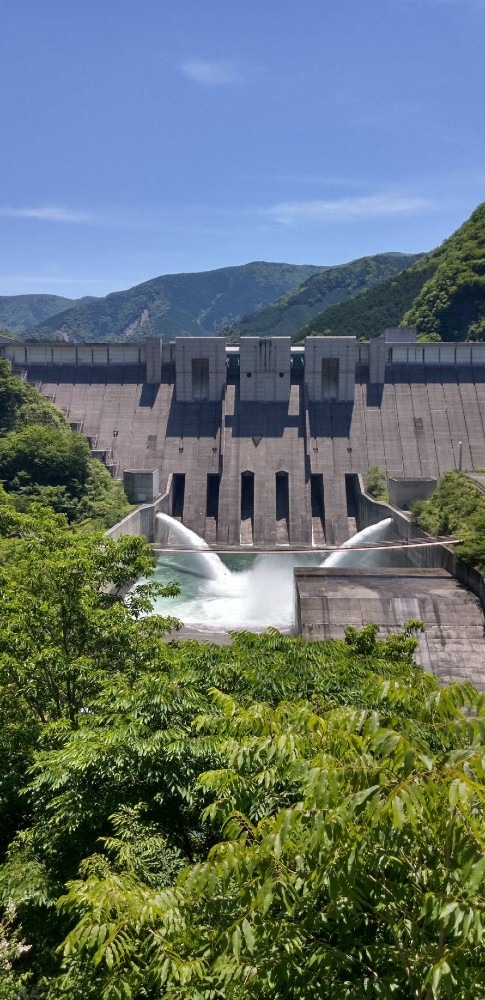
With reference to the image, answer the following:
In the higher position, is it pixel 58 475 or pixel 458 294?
pixel 458 294

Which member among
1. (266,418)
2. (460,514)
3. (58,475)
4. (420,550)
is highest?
(266,418)

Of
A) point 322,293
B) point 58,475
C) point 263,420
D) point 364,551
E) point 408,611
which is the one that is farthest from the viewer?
point 322,293

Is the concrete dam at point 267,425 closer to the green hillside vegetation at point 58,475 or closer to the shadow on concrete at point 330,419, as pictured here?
the shadow on concrete at point 330,419

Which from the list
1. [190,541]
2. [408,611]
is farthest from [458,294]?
[408,611]

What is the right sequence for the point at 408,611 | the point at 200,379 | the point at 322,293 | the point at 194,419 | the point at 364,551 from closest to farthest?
the point at 408,611
the point at 364,551
the point at 194,419
the point at 200,379
the point at 322,293

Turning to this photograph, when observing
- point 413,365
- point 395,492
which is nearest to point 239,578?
point 395,492

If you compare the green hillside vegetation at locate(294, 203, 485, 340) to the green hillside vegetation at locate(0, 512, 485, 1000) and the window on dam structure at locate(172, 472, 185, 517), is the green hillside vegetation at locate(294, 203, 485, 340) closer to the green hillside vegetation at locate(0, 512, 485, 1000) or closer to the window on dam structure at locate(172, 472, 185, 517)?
the window on dam structure at locate(172, 472, 185, 517)

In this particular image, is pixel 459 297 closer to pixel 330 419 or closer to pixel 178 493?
pixel 330 419
